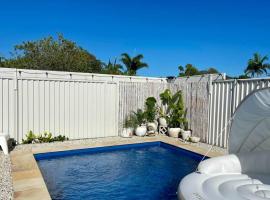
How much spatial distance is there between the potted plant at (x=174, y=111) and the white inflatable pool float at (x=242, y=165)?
4.67 meters

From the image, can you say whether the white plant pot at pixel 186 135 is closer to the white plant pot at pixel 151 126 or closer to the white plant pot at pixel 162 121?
the white plant pot at pixel 162 121

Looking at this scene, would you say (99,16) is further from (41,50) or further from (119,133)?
(119,133)

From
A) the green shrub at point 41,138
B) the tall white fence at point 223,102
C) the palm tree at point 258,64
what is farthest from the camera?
the palm tree at point 258,64

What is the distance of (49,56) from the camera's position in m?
20.1

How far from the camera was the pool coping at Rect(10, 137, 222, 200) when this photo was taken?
417 cm

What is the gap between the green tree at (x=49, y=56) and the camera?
65.6 feet

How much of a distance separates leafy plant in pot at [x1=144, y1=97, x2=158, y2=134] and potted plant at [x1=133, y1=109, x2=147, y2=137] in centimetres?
18

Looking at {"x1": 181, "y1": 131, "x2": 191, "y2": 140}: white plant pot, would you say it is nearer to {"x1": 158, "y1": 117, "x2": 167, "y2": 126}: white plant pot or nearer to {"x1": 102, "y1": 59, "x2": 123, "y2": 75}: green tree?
{"x1": 158, "y1": 117, "x2": 167, "y2": 126}: white plant pot

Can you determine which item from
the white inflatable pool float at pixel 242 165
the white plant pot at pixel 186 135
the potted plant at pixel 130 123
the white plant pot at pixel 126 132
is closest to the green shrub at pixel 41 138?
the white plant pot at pixel 126 132

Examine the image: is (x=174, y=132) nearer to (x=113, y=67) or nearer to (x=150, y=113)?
(x=150, y=113)

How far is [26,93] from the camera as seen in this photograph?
817 centimetres

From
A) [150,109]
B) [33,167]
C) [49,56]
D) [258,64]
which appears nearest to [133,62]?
[49,56]

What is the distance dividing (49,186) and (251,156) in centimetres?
383

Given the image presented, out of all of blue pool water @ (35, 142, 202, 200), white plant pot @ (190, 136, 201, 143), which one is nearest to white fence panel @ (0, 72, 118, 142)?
blue pool water @ (35, 142, 202, 200)
